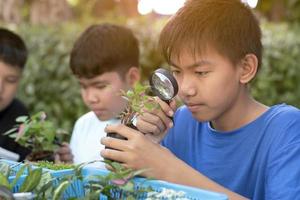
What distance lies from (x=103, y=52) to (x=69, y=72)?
2.31 metres

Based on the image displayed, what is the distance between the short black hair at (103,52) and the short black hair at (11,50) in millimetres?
445

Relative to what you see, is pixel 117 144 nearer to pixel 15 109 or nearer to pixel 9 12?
pixel 15 109

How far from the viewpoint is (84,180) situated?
48.8 inches

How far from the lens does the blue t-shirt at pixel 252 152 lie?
63.1 inches

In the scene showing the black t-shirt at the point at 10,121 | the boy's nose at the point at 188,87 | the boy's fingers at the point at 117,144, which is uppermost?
the boy's nose at the point at 188,87

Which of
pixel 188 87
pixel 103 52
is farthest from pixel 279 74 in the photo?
pixel 188 87

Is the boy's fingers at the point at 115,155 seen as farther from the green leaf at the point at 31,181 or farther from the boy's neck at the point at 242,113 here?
the boy's neck at the point at 242,113

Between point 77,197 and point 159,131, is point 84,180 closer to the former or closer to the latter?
point 77,197

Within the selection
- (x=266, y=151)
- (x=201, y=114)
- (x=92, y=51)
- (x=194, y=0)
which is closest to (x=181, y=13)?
(x=194, y=0)

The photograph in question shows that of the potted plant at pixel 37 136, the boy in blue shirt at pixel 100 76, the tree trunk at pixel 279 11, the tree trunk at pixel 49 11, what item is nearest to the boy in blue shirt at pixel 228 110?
the potted plant at pixel 37 136

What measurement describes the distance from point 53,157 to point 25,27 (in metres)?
3.83

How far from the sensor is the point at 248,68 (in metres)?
1.85

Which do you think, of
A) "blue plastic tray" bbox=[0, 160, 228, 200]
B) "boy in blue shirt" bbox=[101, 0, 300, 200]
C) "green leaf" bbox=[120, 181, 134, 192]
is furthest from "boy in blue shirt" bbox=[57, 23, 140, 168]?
"green leaf" bbox=[120, 181, 134, 192]

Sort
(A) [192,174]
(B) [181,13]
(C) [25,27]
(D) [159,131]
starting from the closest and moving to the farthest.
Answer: (A) [192,174] → (D) [159,131] → (B) [181,13] → (C) [25,27]
